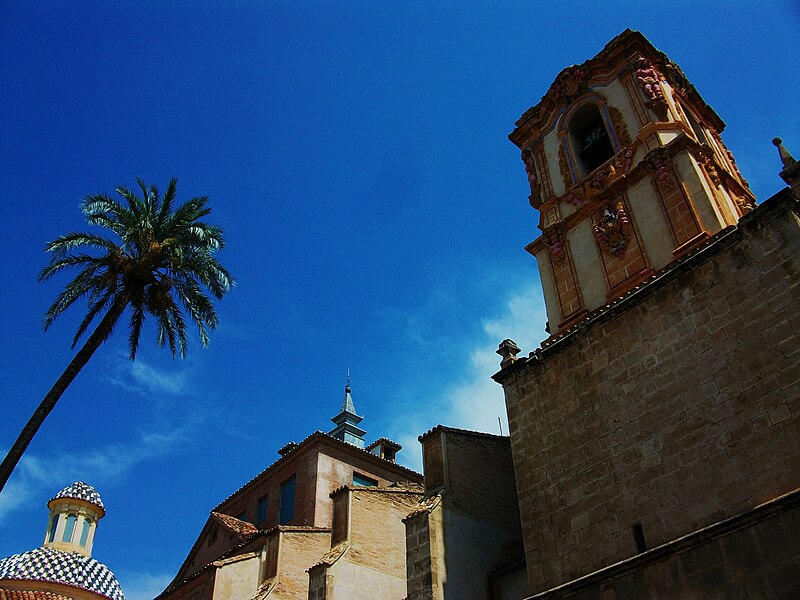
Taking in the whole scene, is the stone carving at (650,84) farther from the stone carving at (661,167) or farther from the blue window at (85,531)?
the blue window at (85,531)

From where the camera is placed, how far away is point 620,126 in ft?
66.5

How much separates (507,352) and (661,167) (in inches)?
239

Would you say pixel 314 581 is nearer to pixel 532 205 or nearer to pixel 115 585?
pixel 532 205

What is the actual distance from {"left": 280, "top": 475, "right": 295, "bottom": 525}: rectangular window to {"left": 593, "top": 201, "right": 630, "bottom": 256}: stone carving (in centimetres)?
1758

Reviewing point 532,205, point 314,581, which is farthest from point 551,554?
point 532,205

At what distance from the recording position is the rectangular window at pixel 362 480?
30589 mm

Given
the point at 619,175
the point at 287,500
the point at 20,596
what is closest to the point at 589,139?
the point at 619,175

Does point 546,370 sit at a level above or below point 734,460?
above

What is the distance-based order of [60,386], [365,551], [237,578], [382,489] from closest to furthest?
[60,386] < [365,551] < [382,489] < [237,578]

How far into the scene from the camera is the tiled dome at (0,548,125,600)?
31906 mm

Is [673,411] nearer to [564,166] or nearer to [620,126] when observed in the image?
[620,126]

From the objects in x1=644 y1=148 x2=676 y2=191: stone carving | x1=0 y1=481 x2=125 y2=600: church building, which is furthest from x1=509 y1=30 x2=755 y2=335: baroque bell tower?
x1=0 y1=481 x2=125 y2=600: church building

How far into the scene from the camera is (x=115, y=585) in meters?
33.9

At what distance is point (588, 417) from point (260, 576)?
14.1 meters
